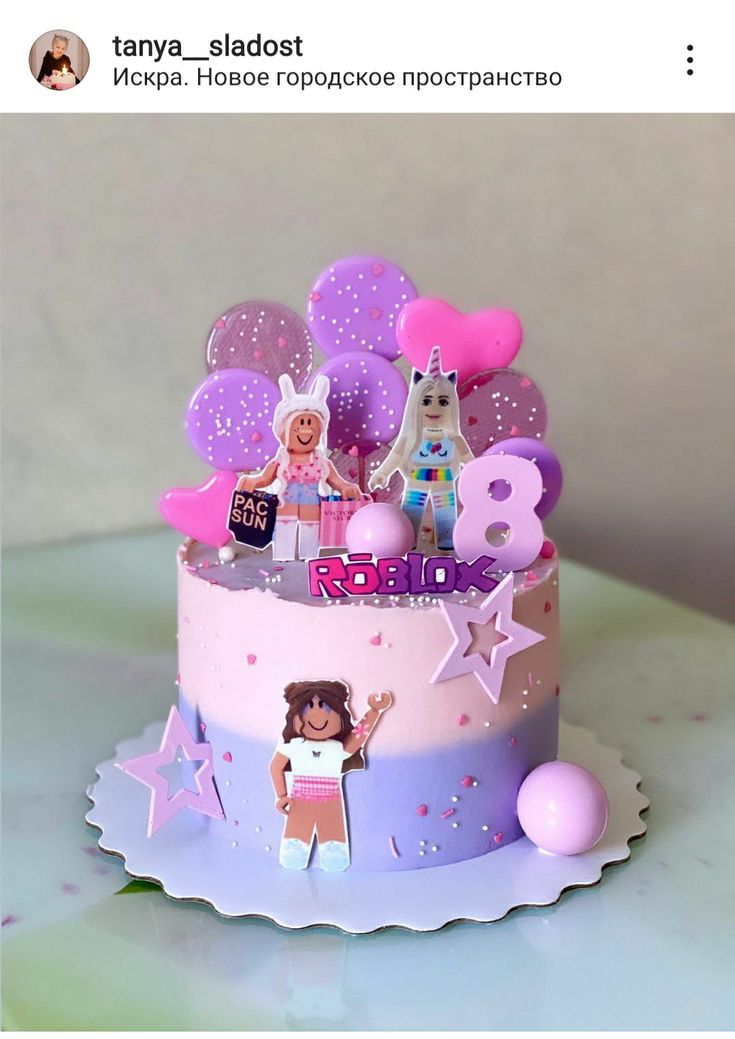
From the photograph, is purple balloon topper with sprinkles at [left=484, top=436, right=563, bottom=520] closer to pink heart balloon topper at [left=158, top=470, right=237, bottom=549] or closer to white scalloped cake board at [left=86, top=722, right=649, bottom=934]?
pink heart balloon topper at [left=158, top=470, right=237, bottom=549]

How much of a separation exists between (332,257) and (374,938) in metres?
2.50

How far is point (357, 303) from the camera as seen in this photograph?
6.79 ft

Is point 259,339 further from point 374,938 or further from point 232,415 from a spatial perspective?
point 374,938

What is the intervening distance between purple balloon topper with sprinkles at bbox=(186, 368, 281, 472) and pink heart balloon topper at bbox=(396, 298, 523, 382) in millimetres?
252

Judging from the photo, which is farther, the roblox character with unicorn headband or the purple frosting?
Result: the roblox character with unicorn headband

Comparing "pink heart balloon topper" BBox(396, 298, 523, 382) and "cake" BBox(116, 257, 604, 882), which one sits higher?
"pink heart balloon topper" BBox(396, 298, 523, 382)

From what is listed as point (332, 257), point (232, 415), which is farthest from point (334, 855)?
point (332, 257)

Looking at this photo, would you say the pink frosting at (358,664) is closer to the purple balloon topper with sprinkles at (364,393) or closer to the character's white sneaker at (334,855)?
the character's white sneaker at (334,855)

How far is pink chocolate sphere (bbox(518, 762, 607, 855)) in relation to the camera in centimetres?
185

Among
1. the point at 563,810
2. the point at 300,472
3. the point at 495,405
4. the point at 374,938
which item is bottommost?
the point at 374,938

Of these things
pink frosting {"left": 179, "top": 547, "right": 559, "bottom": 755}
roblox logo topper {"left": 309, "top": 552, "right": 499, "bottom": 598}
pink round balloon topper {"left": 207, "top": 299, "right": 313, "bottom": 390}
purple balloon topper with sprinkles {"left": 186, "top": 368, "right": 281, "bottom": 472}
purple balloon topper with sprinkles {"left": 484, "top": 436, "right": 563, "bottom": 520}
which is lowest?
pink frosting {"left": 179, "top": 547, "right": 559, "bottom": 755}

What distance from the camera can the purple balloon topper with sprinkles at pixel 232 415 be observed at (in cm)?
202

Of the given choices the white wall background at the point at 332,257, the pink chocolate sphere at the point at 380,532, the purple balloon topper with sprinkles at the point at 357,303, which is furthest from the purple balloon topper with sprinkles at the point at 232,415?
the white wall background at the point at 332,257
